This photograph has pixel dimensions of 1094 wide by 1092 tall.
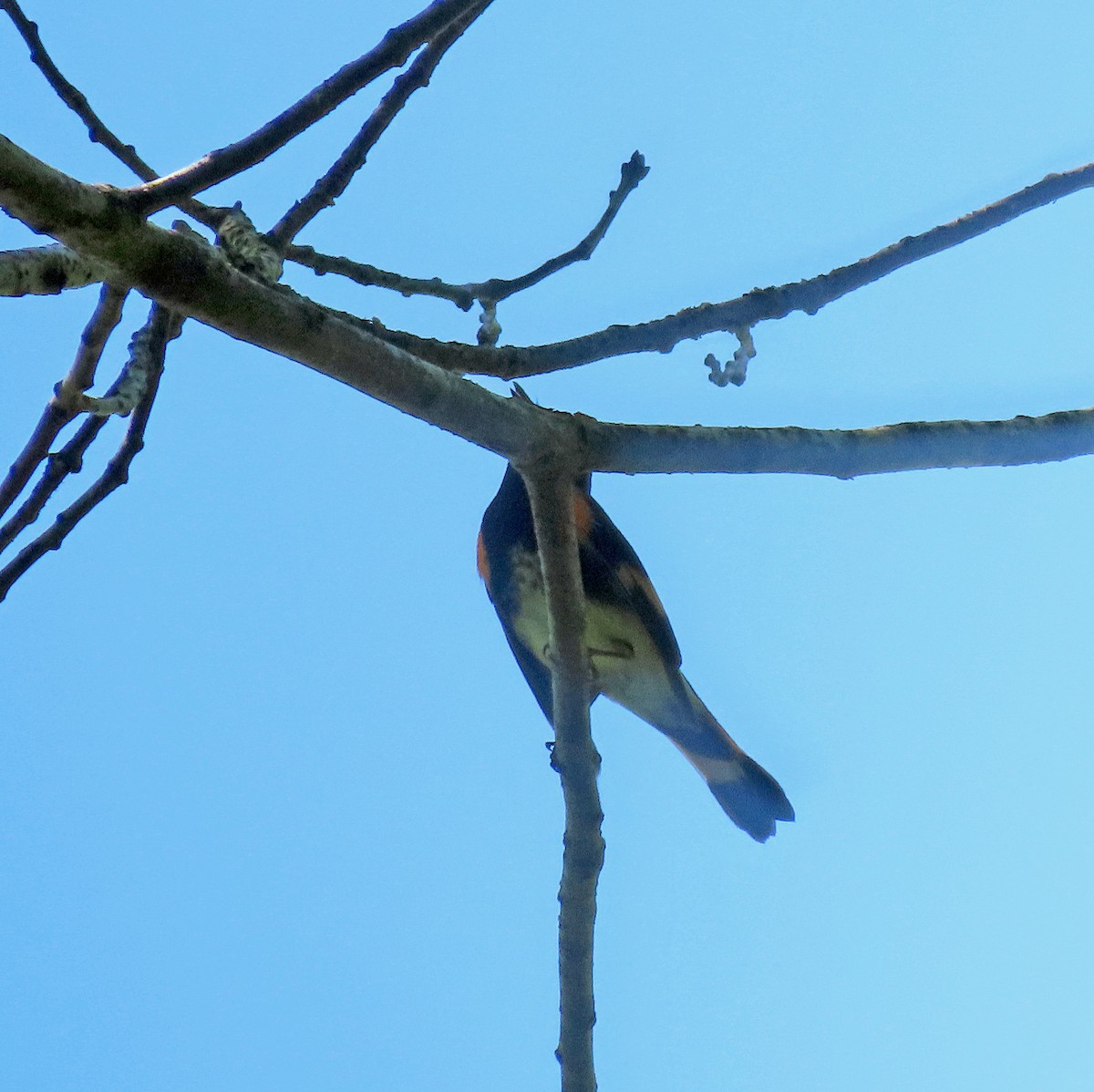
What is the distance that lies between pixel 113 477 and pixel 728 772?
2158mm

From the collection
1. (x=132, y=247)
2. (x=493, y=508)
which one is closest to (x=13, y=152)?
(x=132, y=247)

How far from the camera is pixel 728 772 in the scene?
3748 mm

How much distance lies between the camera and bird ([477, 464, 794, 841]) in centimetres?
350

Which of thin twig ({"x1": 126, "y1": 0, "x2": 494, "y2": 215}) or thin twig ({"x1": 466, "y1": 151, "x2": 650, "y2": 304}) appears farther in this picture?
thin twig ({"x1": 466, "y1": 151, "x2": 650, "y2": 304})

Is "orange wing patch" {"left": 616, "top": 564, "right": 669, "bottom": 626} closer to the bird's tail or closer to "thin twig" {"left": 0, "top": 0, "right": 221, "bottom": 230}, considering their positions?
the bird's tail

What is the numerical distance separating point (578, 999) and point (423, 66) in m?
1.72

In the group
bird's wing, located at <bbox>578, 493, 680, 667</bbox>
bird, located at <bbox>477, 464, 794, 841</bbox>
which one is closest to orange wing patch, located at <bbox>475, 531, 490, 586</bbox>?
bird, located at <bbox>477, 464, 794, 841</bbox>

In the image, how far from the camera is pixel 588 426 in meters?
1.95

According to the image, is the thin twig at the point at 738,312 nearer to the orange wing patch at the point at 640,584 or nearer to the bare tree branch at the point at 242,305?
the bare tree branch at the point at 242,305

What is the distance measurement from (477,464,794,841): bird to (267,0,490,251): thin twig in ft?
3.83

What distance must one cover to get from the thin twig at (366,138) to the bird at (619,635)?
45.9 inches

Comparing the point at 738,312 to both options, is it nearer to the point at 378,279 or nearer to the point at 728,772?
the point at 378,279

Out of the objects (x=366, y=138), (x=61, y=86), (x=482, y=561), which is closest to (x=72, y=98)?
(x=61, y=86)

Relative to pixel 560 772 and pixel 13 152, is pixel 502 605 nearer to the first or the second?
pixel 560 772
